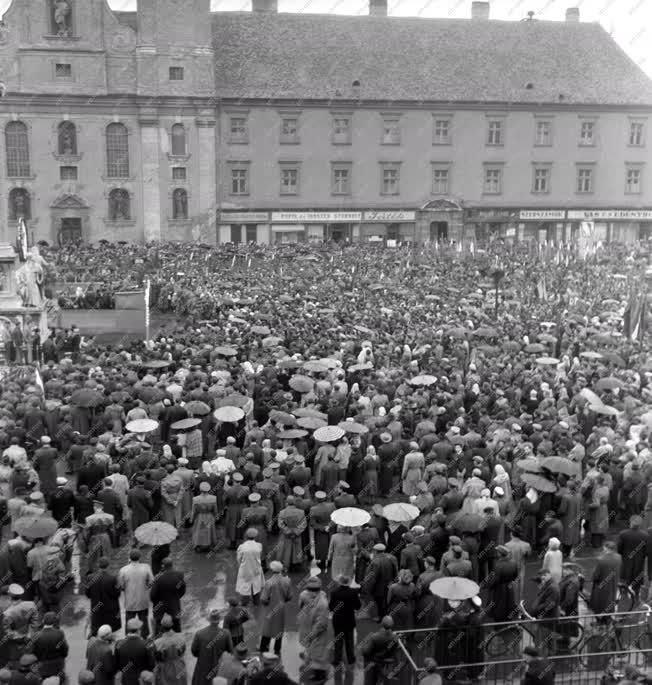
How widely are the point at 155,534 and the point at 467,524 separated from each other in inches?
169

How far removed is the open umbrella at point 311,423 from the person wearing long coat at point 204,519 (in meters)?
2.65

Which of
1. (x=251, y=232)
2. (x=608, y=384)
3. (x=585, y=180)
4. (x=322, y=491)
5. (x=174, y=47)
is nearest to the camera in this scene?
(x=322, y=491)

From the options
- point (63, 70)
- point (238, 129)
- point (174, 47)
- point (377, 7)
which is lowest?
point (238, 129)

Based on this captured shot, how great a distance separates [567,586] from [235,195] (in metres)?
46.9

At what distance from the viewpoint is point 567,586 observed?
37.6ft

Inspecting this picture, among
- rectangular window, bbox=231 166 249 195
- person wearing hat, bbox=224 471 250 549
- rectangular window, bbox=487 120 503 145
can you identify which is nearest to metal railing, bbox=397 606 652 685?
person wearing hat, bbox=224 471 250 549

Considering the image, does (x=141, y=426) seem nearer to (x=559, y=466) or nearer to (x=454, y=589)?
(x=559, y=466)

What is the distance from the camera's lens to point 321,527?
44.8ft

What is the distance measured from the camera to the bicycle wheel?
11.6 meters

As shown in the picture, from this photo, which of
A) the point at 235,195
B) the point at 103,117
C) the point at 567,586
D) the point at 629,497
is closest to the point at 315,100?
the point at 235,195

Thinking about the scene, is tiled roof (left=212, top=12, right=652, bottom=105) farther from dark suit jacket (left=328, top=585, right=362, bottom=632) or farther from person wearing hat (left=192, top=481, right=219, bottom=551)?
dark suit jacket (left=328, top=585, right=362, bottom=632)

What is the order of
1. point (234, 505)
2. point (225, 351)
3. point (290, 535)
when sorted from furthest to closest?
1. point (225, 351)
2. point (234, 505)
3. point (290, 535)

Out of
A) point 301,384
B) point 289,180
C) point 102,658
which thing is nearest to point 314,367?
point 301,384

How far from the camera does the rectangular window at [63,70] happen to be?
170 feet
